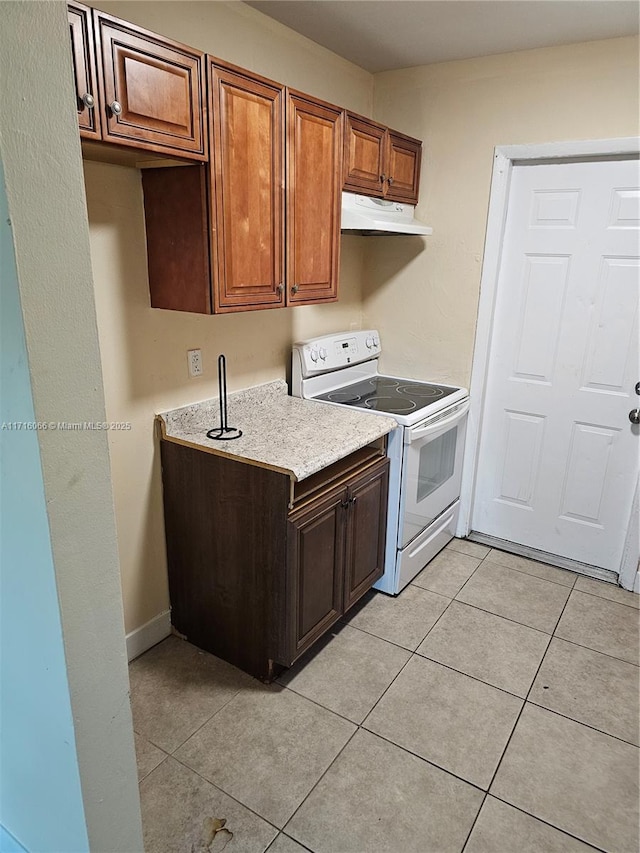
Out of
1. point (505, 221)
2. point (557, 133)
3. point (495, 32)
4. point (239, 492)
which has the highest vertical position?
point (495, 32)

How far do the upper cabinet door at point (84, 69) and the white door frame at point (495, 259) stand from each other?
203cm

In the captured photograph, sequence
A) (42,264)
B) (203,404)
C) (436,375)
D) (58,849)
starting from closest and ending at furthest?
(42,264) → (58,849) → (203,404) → (436,375)

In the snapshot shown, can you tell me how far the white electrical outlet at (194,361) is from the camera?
2254 millimetres

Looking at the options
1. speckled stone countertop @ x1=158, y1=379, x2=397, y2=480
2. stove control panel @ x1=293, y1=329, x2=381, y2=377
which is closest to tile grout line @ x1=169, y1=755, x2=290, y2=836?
speckled stone countertop @ x1=158, y1=379, x2=397, y2=480

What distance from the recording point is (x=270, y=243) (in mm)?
2068

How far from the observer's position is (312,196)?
2.23 meters

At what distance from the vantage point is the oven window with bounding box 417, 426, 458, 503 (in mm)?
2699

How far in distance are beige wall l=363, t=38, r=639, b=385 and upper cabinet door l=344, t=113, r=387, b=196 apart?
47cm

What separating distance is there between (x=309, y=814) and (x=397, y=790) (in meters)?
0.29

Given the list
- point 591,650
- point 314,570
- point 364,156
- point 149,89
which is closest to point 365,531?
point 314,570

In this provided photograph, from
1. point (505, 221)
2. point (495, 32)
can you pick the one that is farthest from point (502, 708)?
point (495, 32)

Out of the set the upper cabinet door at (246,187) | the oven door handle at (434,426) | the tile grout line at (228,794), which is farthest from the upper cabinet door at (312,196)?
the tile grout line at (228,794)

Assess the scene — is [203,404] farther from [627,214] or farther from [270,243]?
[627,214]

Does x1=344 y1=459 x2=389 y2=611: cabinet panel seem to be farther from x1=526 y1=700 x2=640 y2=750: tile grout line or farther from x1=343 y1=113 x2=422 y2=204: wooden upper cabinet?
x1=343 y1=113 x2=422 y2=204: wooden upper cabinet
